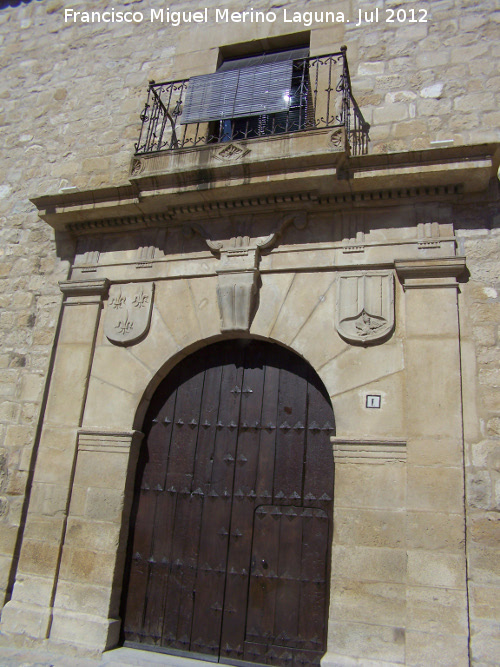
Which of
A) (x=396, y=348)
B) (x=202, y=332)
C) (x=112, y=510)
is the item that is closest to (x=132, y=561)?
(x=112, y=510)

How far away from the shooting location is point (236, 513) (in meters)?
4.26

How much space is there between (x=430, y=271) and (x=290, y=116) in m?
2.06

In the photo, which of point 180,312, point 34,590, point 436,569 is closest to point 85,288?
point 180,312

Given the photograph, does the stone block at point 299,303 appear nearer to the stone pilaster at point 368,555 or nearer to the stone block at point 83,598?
the stone pilaster at point 368,555

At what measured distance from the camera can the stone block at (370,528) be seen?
12.2 ft

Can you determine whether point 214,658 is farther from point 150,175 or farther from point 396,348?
point 150,175

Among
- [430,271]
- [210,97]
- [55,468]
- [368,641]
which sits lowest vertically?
[368,641]

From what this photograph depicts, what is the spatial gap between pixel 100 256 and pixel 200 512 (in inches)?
97.4

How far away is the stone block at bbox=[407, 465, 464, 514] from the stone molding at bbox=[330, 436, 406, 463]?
0.16 meters

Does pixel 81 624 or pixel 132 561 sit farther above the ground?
pixel 132 561

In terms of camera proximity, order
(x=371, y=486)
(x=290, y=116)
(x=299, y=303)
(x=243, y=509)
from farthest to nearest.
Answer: (x=290, y=116)
(x=299, y=303)
(x=243, y=509)
(x=371, y=486)

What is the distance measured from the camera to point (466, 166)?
4129 mm

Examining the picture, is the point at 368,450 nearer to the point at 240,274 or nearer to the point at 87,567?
the point at 240,274

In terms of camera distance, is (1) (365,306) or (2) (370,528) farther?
(1) (365,306)
